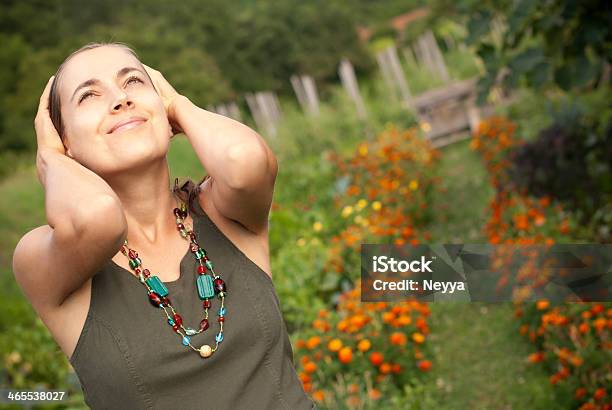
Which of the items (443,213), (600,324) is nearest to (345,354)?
(600,324)

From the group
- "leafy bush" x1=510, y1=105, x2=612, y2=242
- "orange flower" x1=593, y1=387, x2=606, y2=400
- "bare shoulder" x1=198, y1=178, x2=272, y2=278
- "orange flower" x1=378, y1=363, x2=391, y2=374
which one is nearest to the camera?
"bare shoulder" x1=198, y1=178, x2=272, y2=278

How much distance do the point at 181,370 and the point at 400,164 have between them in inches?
230

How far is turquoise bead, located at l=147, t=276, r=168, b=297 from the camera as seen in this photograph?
1393 mm

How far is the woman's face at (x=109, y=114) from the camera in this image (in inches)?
54.3

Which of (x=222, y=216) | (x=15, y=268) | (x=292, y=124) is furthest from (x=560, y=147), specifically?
(x=292, y=124)

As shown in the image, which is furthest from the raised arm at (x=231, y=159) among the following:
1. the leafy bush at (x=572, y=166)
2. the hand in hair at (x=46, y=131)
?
the leafy bush at (x=572, y=166)

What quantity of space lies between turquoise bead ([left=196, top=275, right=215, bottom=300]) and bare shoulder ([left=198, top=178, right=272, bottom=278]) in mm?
133

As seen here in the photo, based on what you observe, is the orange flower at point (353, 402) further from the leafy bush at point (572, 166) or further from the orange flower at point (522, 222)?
the leafy bush at point (572, 166)

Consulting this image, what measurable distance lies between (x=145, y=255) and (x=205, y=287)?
0.44 ft

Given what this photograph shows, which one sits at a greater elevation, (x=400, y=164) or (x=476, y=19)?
(x=476, y=19)

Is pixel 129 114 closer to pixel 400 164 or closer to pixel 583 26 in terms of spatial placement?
pixel 583 26

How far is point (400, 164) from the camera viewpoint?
277 inches
